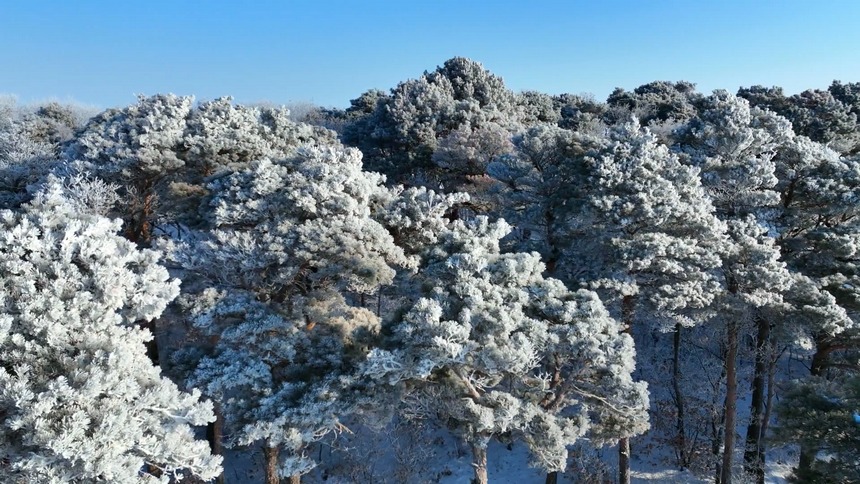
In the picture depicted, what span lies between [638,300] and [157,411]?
1080 cm

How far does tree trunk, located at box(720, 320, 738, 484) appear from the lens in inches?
555

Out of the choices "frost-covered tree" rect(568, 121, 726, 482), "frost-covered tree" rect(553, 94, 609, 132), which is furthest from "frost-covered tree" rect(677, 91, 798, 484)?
"frost-covered tree" rect(553, 94, 609, 132)

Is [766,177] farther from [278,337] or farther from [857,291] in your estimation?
[278,337]

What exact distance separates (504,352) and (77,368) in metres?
6.43

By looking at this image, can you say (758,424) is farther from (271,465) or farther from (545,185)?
(271,465)

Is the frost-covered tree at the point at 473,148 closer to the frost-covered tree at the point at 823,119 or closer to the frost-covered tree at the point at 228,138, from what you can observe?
the frost-covered tree at the point at 228,138

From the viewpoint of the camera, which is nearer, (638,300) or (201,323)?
(201,323)

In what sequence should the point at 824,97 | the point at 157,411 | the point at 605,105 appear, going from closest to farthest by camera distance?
the point at 157,411, the point at 824,97, the point at 605,105

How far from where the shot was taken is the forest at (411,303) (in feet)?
23.8

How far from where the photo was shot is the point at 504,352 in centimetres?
914

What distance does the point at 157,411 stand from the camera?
7.66 m

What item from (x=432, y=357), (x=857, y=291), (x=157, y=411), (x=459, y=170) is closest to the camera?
(x=157, y=411)

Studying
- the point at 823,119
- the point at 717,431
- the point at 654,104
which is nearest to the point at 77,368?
the point at 717,431

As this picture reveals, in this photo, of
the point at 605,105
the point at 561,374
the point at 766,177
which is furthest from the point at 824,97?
the point at 561,374
